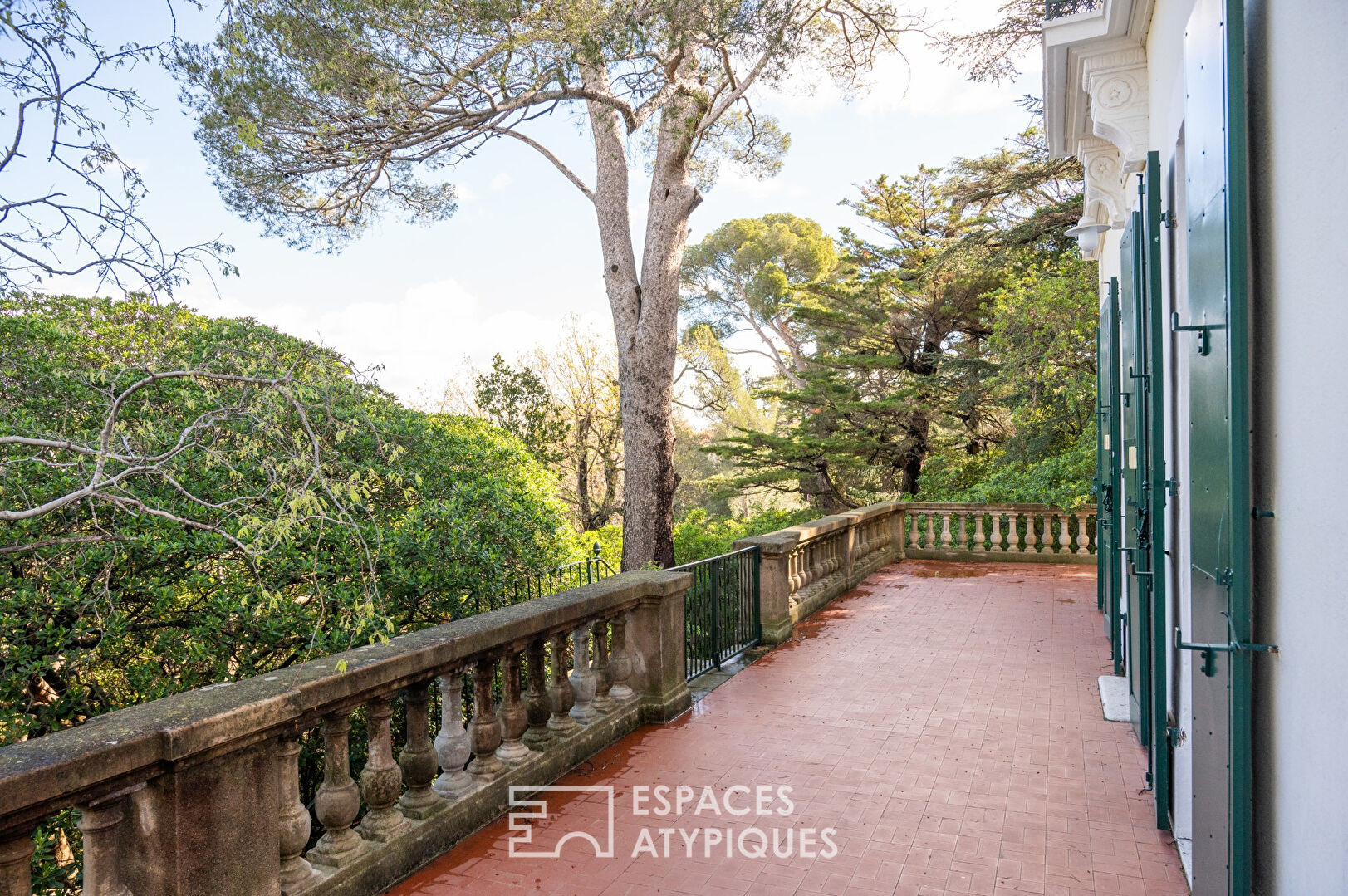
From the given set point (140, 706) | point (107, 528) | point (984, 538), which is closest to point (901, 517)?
point (984, 538)

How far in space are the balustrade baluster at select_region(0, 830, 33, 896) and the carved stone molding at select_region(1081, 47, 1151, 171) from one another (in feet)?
20.3

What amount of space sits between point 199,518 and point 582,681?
2473 mm

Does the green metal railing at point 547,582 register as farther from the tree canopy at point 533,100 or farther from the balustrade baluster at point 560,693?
the tree canopy at point 533,100

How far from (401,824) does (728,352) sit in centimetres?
2873

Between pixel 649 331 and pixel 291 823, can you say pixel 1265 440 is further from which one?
pixel 649 331

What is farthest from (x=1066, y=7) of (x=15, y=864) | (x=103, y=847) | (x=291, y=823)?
(x=15, y=864)

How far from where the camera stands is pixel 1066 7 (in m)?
6.49

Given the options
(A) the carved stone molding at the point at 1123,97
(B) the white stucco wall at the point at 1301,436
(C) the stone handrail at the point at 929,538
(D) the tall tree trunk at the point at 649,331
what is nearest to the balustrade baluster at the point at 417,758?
(B) the white stucco wall at the point at 1301,436

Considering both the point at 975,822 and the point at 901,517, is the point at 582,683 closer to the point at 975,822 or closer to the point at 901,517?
the point at 975,822

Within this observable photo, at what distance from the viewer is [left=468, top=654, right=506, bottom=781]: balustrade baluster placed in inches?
172

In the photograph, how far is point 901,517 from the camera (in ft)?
48.1

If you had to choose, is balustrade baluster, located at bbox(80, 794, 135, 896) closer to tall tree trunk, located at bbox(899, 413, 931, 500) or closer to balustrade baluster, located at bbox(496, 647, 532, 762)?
balustrade baluster, located at bbox(496, 647, 532, 762)

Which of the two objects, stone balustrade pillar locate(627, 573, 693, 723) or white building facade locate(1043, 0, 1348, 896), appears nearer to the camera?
→ white building facade locate(1043, 0, 1348, 896)

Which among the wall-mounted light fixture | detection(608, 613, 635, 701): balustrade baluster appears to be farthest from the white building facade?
the wall-mounted light fixture
